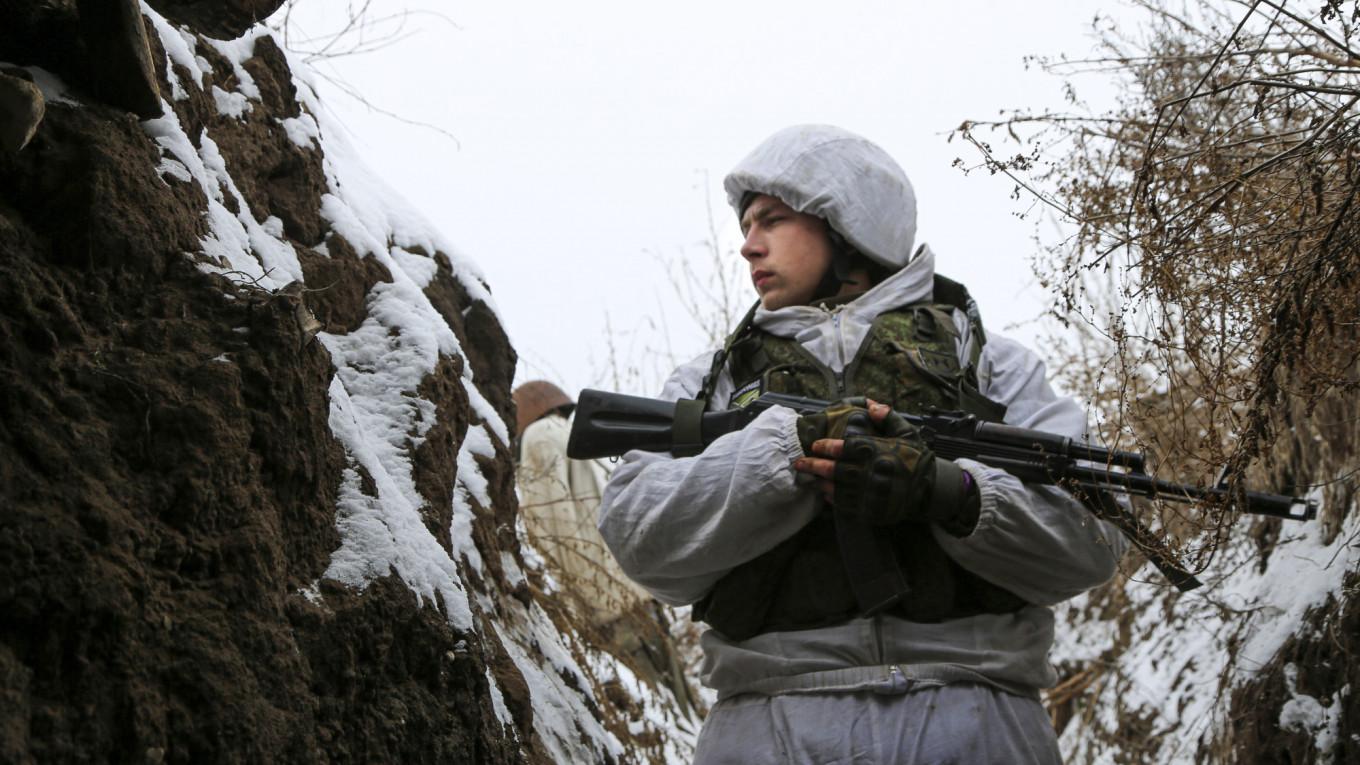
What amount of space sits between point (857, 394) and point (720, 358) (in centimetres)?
36

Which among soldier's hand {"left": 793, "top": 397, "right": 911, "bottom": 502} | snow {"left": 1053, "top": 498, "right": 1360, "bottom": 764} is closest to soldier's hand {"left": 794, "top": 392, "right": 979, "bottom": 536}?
soldier's hand {"left": 793, "top": 397, "right": 911, "bottom": 502}

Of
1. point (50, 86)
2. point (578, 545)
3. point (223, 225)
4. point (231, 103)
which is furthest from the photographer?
point (578, 545)

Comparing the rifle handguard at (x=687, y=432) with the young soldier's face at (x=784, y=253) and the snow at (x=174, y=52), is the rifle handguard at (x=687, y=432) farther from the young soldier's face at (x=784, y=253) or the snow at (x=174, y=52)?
the snow at (x=174, y=52)

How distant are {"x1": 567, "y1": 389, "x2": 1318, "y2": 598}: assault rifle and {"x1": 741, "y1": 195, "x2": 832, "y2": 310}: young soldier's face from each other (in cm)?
36

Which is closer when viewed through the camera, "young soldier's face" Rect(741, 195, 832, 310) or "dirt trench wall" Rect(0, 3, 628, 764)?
"dirt trench wall" Rect(0, 3, 628, 764)

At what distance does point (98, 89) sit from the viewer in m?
2.12

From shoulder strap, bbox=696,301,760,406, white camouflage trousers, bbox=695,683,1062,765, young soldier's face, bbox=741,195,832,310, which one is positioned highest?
young soldier's face, bbox=741,195,832,310

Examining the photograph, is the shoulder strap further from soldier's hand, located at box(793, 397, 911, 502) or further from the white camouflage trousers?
the white camouflage trousers

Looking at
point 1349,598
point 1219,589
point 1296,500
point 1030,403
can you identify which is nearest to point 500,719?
point 1030,403

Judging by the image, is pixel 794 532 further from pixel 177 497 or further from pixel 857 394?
pixel 177 497

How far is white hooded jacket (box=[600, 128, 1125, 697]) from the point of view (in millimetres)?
2551

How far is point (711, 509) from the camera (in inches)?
102

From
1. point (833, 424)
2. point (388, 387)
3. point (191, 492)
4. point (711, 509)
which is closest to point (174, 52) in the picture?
point (388, 387)

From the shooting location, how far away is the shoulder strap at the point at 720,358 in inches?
120
